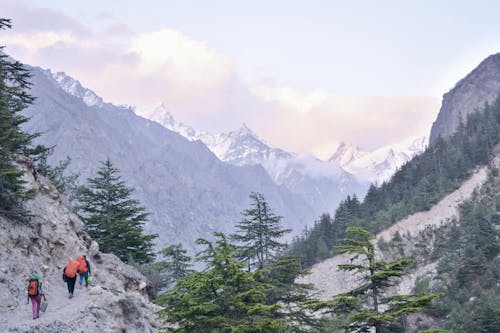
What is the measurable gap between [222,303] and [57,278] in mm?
8890

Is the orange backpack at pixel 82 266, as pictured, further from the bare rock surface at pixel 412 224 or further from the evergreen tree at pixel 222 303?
the bare rock surface at pixel 412 224

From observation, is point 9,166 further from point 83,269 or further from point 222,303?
point 222,303

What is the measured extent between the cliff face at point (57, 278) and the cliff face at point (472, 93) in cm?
14422

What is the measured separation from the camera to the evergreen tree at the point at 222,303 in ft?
54.1

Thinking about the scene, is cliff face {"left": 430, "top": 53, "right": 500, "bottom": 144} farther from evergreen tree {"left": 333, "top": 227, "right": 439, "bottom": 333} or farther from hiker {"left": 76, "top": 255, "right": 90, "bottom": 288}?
hiker {"left": 76, "top": 255, "right": 90, "bottom": 288}

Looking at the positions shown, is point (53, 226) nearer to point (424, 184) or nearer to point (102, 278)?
point (102, 278)

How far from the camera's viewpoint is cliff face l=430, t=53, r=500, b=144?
15762cm

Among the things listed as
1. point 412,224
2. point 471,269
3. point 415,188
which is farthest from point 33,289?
point 415,188

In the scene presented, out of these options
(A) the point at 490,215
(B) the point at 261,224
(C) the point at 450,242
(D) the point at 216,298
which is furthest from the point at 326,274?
(D) the point at 216,298

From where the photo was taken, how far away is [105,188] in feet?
125

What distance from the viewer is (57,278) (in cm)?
2158

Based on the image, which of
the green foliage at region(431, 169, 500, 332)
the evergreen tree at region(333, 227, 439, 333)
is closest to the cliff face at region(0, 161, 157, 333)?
the evergreen tree at region(333, 227, 439, 333)

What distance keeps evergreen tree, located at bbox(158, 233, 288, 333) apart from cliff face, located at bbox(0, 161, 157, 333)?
231cm

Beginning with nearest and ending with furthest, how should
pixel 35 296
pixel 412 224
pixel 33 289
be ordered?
pixel 35 296 → pixel 33 289 → pixel 412 224
